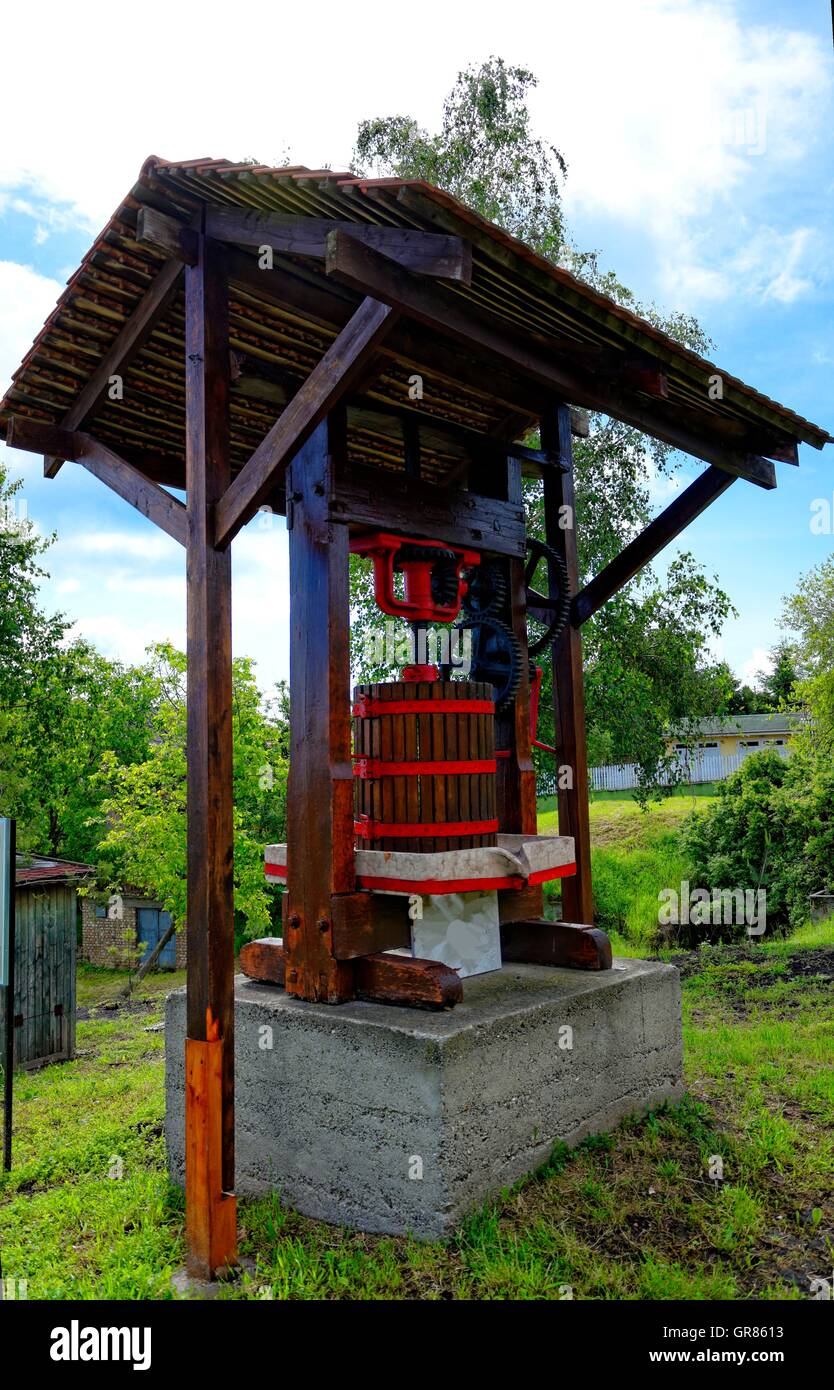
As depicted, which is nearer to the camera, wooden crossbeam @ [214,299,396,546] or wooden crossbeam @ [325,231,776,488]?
wooden crossbeam @ [325,231,776,488]

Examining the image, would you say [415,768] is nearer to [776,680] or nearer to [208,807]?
[208,807]

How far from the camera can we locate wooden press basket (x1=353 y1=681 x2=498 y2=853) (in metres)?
5.15

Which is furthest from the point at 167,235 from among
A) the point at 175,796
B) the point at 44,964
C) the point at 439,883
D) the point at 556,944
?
the point at 175,796

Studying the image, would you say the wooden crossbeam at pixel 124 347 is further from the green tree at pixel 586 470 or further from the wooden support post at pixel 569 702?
the green tree at pixel 586 470

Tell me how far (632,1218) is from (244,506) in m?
3.63

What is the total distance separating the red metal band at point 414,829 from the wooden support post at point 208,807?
0.87 m

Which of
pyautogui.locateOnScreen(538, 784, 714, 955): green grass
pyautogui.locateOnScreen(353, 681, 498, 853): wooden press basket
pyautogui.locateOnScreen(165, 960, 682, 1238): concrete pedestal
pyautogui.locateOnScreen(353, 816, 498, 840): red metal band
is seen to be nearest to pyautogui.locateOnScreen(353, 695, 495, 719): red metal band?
pyautogui.locateOnScreen(353, 681, 498, 853): wooden press basket

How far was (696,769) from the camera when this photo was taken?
39.7 m

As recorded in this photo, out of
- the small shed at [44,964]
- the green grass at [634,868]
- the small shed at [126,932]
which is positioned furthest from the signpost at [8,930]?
the small shed at [126,932]

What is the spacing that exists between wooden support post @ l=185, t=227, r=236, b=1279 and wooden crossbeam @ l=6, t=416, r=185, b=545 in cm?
30

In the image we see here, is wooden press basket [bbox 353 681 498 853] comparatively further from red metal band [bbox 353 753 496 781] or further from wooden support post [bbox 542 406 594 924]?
wooden support post [bbox 542 406 594 924]

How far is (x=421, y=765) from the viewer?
16.9 feet

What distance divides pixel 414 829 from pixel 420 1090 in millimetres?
1286
